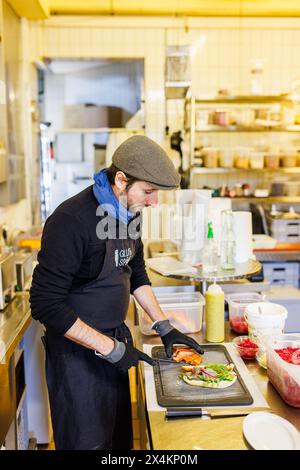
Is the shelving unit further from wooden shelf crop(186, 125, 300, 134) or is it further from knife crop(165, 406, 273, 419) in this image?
knife crop(165, 406, 273, 419)

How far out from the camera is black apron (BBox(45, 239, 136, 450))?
1784mm

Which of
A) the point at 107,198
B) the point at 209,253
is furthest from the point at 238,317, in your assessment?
the point at 107,198

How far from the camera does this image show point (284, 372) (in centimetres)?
150

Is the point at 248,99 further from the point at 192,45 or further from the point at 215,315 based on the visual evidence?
the point at 215,315

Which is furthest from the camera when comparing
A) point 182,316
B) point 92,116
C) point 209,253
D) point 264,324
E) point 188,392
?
point 92,116

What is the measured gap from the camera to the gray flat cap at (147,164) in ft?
5.26

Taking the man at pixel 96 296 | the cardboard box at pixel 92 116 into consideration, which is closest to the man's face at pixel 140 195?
the man at pixel 96 296

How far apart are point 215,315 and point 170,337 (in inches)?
9.6

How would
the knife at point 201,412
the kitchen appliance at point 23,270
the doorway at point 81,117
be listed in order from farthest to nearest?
1. the doorway at point 81,117
2. the kitchen appliance at point 23,270
3. the knife at point 201,412

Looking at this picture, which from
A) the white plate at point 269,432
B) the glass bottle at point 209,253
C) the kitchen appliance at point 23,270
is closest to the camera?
the white plate at point 269,432

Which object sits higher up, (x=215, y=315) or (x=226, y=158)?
(x=226, y=158)

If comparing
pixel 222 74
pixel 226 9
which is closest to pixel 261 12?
pixel 226 9

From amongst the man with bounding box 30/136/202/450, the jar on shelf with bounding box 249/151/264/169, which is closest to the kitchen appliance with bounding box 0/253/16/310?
the man with bounding box 30/136/202/450

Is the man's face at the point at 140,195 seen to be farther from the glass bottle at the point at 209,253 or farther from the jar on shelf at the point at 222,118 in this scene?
the jar on shelf at the point at 222,118
